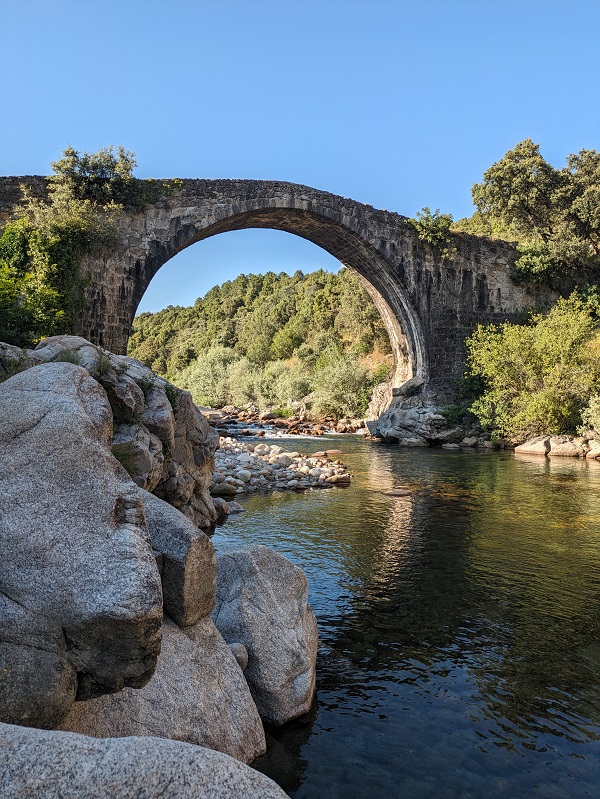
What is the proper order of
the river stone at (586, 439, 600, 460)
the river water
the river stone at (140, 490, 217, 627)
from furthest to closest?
the river stone at (586, 439, 600, 460), the river water, the river stone at (140, 490, 217, 627)

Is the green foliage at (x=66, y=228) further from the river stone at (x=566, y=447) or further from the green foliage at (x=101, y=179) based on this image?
the river stone at (x=566, y=447)

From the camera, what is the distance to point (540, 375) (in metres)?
21.8

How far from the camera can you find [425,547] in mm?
8344

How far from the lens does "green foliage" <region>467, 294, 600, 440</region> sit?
2086cm

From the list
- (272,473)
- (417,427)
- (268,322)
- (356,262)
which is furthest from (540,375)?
(268,322)

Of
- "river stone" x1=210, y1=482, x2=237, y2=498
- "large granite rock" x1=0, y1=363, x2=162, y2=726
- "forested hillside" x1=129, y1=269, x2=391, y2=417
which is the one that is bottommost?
"river stone" x1=210, y1=482, x2=237, y2=498

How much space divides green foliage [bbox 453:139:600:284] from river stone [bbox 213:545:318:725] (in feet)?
86.8

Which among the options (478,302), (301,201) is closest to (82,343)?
(301,201)

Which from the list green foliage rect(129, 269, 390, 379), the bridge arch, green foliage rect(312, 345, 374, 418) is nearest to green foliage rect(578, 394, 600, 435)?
the bridge arch

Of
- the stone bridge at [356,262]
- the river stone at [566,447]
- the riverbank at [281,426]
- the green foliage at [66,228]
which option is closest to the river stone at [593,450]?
the river stone at [566,447]

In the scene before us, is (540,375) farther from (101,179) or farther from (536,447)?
(101,179)

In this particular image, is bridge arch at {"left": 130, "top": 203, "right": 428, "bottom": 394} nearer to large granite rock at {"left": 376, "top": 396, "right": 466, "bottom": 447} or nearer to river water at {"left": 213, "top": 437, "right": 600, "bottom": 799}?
large granite rock at {"left": 376, "top": 396, "right": 466, "bottom": 447}

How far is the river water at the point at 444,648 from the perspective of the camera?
3521 mm

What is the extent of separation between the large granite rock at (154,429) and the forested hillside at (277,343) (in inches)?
974
